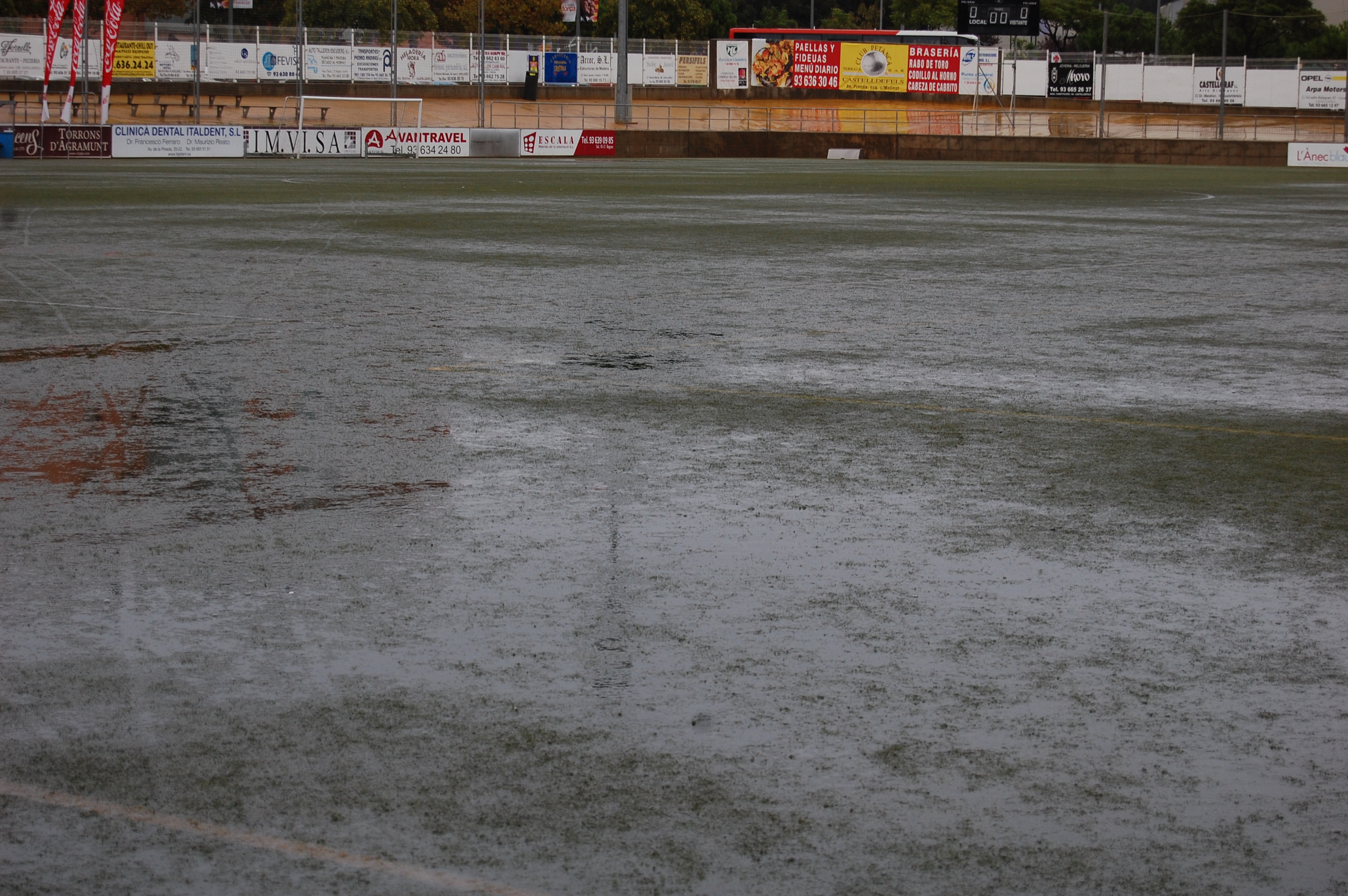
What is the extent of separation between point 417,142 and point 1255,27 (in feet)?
244

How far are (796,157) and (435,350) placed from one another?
5258cm

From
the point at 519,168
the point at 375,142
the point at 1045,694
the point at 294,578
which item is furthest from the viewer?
the point at 375,142

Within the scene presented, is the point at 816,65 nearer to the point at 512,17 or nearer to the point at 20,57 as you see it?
the point at 512,17

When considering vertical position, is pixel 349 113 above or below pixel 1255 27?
below

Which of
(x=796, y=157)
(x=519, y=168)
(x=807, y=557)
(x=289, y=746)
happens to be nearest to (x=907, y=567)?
(x=807, y=557)

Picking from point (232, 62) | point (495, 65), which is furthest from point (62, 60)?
point (495, 65)

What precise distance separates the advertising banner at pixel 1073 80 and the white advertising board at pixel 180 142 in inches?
1700

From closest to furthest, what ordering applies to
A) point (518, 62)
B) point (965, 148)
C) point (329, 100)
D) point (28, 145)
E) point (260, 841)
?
1. point (260, 841)
2. point (28, 145)
3. point (329, 100)
4. point (965, 148)
5. point (518, 62)

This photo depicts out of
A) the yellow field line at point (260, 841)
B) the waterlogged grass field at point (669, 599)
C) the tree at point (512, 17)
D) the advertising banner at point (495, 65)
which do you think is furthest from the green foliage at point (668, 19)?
the yellow field line at point (260, 841)

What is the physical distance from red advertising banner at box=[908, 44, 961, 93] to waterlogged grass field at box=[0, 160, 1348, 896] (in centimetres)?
7217

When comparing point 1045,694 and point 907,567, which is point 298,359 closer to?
point 907,567

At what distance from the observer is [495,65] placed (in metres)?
70.5

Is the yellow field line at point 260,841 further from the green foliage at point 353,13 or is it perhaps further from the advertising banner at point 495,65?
the green foliage at point 353,13

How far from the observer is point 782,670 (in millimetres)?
4359
